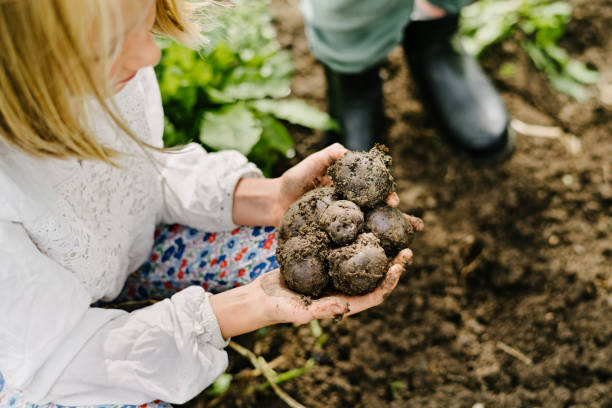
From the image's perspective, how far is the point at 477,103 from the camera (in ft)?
9.30

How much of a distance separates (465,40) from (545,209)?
121cm

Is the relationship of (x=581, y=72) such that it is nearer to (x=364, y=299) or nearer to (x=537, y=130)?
(x=537, y=130)

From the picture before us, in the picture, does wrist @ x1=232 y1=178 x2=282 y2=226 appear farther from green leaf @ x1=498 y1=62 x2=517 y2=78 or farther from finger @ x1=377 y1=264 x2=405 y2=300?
green leaf @ x1=498 y1=62 x2=517 y2=78

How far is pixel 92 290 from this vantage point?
5.50 feet

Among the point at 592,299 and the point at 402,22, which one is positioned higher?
the point at 402,22

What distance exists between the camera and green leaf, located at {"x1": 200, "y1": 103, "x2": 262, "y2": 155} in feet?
7.50

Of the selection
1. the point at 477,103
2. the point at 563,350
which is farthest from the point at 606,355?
the point at 477,103

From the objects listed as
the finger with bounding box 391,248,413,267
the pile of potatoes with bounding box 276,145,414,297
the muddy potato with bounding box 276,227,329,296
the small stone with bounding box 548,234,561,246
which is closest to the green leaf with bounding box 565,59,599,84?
the small stone with bounding box 548,234,561,246

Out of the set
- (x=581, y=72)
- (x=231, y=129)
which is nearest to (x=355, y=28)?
(x=231, y=129)

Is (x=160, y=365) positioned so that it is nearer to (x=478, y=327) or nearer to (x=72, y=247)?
(x=72, y=247)

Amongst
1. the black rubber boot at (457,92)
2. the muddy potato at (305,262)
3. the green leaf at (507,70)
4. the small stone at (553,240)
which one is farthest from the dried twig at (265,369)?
the green leaf at (507,70)

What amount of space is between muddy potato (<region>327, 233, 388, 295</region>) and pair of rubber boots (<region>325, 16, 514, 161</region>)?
3.88 ft

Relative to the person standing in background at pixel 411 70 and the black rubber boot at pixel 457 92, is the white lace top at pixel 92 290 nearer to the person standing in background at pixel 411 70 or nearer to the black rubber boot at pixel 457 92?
the person standing in background at pixel 411 70

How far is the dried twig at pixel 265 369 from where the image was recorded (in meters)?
2.18
